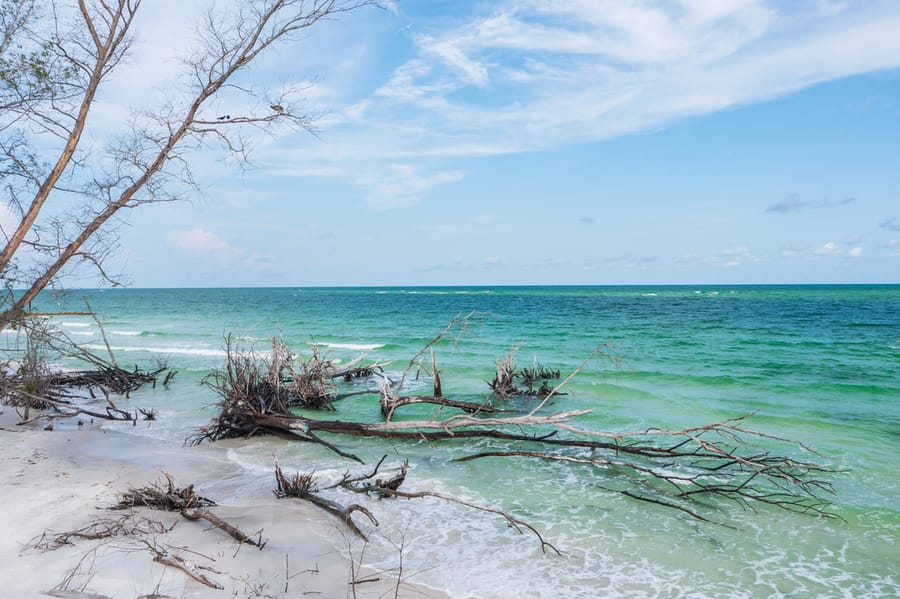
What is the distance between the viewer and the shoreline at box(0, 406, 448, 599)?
396 cm

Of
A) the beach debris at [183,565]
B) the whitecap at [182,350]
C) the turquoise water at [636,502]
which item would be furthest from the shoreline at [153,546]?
the whitecap at [182,350]

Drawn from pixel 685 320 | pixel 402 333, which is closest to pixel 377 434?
pixel 402 333

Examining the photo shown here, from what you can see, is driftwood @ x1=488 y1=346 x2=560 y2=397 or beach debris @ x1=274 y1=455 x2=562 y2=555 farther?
driftwood @ x1=488 y1=346 x2=560 y2=397

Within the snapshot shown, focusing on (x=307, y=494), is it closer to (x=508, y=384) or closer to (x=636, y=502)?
(x=636, y=502)

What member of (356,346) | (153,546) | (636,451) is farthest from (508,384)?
(356,346)

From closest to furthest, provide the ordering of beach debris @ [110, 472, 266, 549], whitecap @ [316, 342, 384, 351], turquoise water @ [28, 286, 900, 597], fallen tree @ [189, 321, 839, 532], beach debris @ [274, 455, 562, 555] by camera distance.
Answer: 1. turquoise water @ [28, 286, 900, 597]
2. beach debris @ [110, 472, 266, 549]
3. beach debris @ [274, 455, 562, 555]
4. fallen tree @ [189, 321, 839, 532]
5. whitecap @ [316, 342, 384, 351]

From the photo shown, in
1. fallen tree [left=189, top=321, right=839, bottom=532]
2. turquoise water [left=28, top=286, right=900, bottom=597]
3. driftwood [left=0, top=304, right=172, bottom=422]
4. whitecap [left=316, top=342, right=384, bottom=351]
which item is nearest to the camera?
turquoise water [left=28, top=286, right=900, bottom=597]

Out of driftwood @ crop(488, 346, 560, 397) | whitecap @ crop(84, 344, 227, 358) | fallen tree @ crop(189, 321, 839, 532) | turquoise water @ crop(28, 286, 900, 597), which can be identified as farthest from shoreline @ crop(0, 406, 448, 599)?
whitecap @ crop(84, 344, 227, 358)

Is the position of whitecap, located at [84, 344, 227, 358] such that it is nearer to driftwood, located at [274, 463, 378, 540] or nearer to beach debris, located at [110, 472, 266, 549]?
driftwood, located at [274, 463, 378, 540]

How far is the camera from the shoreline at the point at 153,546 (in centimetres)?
396

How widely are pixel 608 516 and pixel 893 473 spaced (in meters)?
4.73

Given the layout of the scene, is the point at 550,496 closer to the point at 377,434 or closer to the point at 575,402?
the point at 377,434

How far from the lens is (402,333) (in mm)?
29500

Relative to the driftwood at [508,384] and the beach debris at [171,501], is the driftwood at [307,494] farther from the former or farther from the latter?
the driftwood at [508,384]
